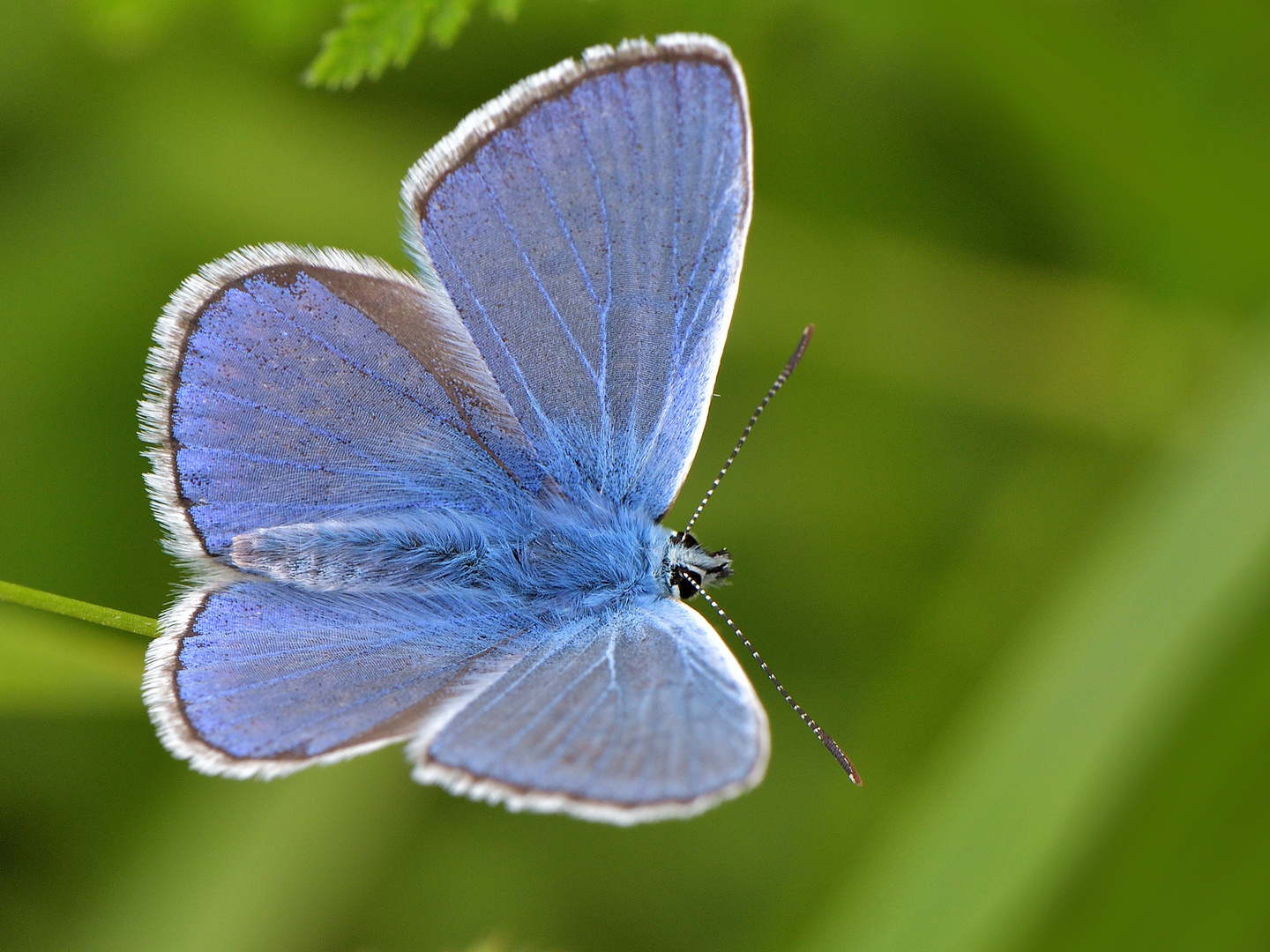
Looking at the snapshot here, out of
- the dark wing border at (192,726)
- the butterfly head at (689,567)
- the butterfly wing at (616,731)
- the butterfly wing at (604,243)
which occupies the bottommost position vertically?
the dark wing border at (192,726)

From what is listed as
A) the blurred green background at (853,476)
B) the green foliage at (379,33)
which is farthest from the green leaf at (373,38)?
the blurred green background at (853,476)

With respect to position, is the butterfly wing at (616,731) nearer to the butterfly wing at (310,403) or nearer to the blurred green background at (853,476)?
the butterfly wing at (310,403)

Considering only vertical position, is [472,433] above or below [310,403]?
above

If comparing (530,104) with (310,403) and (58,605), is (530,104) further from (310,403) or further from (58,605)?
(58,605)

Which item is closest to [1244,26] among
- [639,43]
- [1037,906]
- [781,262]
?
[781,262]

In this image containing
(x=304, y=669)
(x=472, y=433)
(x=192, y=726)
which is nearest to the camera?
(x=192, y=726)

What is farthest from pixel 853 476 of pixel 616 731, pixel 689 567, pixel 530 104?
pixel 616 731
